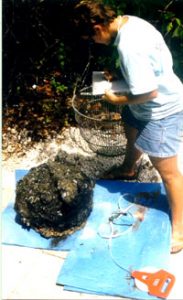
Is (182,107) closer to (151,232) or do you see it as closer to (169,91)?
(169,91)

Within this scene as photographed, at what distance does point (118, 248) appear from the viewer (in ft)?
8.77

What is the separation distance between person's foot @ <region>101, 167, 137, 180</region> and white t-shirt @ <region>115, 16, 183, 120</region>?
81cm

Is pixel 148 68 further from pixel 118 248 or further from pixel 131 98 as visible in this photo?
pixel 118 248

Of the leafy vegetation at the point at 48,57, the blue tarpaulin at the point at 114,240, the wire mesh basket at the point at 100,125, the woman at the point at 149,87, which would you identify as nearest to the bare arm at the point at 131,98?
the woman at the point at 149,87

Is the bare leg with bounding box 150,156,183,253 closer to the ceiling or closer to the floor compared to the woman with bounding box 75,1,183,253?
closer to the floor

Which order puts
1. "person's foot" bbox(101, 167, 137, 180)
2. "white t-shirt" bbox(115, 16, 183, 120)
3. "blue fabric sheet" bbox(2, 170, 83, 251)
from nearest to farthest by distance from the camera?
"white t-shirt" bbox(115, 16, 183, 120)
"blue fabric sheet" bbox(2, 170, 83, 251)
"person's foot" bbox(101, 167, 137, 180)

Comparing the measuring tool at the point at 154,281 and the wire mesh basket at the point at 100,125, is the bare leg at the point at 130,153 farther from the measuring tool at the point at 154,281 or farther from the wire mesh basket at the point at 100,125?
the measuring tool at the point at 154,281

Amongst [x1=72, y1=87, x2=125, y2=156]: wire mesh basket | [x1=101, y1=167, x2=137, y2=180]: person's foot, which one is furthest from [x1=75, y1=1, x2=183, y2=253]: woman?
[x1=72, y1=87, x2=125, y2=156]: wire mesh basket

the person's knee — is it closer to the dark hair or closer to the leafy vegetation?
the dark hair

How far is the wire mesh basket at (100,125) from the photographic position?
3.60m

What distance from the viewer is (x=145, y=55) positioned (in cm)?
226

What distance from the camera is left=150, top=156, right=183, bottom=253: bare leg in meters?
2.56

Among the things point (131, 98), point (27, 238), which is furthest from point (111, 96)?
point (27, 238)

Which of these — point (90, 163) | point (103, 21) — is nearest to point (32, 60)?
point (90, 163)
